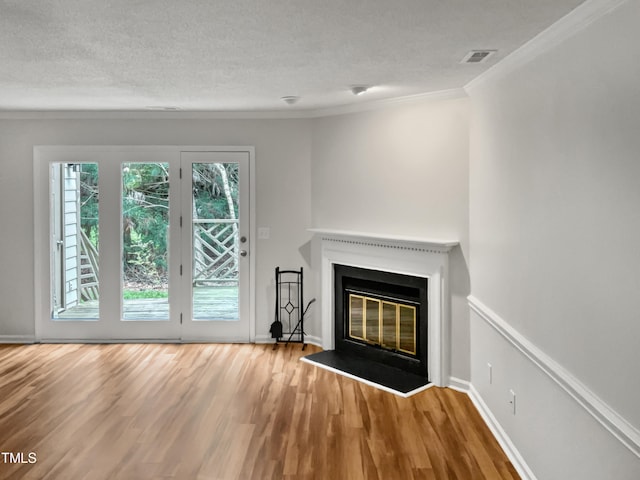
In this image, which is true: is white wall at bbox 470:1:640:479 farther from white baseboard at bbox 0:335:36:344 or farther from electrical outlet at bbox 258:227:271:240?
white baseboard at bbox 0:335:36:344

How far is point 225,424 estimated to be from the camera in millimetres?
3285

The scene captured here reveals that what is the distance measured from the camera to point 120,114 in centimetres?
497

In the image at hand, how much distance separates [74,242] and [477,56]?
423 centimetres

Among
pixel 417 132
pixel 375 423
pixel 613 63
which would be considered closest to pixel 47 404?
pixel 375 423

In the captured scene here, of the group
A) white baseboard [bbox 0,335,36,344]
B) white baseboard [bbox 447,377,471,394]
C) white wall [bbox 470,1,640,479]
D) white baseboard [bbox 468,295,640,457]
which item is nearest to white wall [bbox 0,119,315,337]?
white baseboard [bbox 0,335,36,344]

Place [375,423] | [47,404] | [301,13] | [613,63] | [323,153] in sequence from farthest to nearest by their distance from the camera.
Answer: [323,153], [47,404], [375,423], [301,13], [613,63]

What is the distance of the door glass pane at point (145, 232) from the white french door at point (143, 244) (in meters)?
0.01

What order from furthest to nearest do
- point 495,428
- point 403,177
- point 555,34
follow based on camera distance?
point 403,177 → point 495,428 → point 555,34

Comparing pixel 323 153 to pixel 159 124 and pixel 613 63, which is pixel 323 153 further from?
pixel 613 63

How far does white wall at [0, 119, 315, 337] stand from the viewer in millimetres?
5035

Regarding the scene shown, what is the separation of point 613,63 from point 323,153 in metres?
3.25

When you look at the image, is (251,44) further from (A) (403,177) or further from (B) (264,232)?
(B) (264,232)

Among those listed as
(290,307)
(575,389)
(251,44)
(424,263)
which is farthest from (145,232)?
(575,389)

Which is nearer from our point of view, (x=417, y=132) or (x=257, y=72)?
(x=257, y=72)
